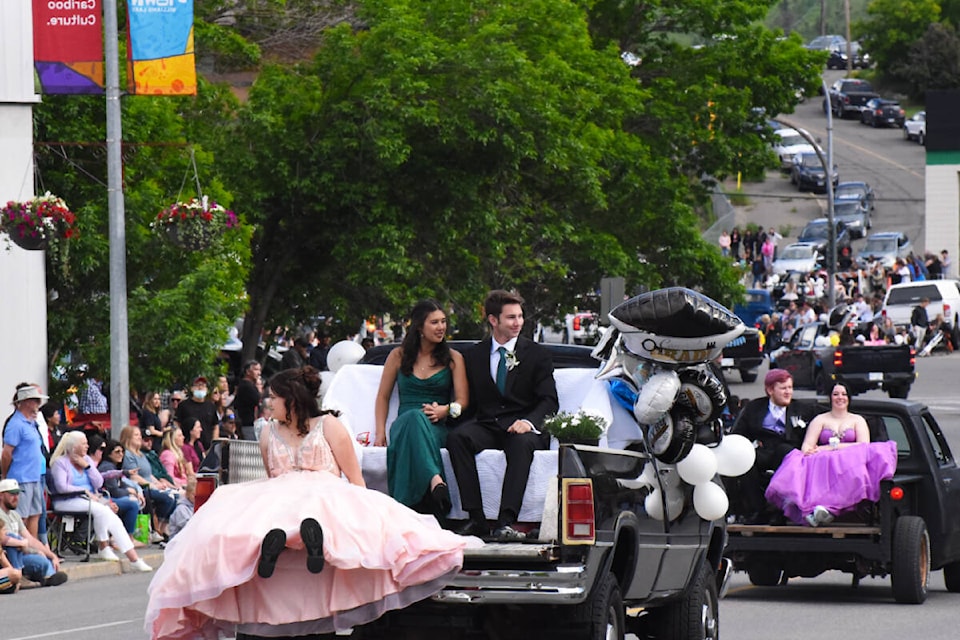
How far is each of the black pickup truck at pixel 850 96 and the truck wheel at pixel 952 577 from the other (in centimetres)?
9350

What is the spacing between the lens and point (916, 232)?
83.1 meters

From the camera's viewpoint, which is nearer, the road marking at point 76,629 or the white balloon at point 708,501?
the white balloon at point 708,501

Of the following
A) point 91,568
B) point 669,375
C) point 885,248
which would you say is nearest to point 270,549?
point 669,375

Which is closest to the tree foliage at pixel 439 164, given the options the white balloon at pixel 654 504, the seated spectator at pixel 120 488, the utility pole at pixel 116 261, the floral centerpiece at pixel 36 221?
the utility pole at pixel 116 261

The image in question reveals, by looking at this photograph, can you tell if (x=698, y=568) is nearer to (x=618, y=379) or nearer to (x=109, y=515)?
(x=618, y=379)

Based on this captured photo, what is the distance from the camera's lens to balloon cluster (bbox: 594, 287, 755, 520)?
11250 mm

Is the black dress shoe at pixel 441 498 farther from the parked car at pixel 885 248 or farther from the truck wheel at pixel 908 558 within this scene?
the parked car at pixel 885 248

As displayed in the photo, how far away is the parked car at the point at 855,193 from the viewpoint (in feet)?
273

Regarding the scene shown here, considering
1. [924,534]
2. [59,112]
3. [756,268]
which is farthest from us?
[756,268]

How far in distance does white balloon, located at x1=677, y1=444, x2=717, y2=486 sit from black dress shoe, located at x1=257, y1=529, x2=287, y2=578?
9.86 feet

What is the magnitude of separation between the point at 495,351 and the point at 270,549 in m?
2.62

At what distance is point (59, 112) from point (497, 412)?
635 inches

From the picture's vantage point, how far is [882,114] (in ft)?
352

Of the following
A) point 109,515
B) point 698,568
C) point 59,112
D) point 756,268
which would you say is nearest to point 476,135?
point 59,112
